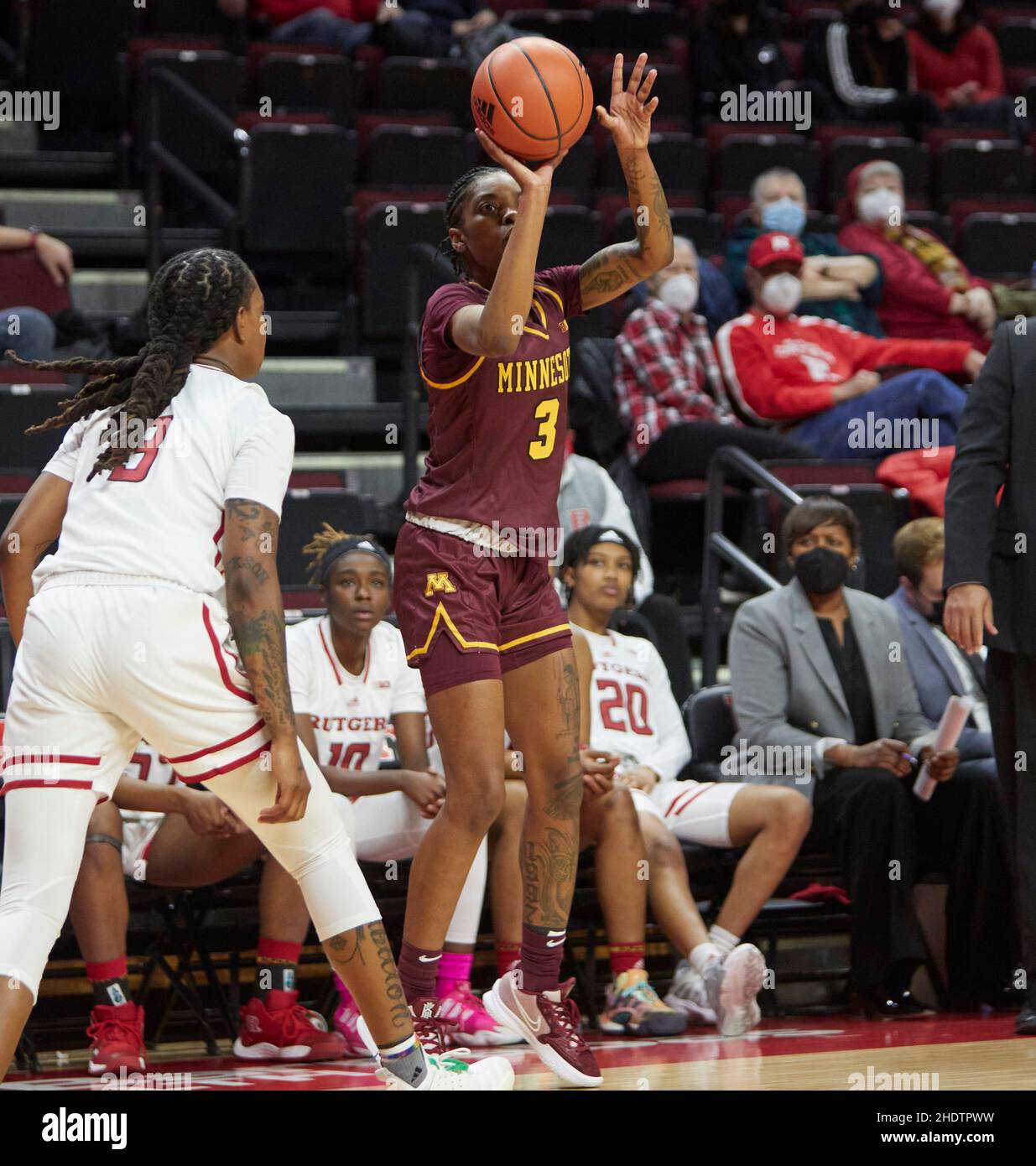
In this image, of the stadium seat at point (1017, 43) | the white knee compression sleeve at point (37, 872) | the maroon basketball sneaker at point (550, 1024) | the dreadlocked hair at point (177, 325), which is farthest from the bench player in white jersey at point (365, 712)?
the stadium seat at point (1017, 43)

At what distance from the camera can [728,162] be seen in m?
8.71

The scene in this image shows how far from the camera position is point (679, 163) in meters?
8.56

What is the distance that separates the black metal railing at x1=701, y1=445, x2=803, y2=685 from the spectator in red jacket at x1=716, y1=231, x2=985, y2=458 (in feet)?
2.17

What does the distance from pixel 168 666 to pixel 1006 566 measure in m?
2.05

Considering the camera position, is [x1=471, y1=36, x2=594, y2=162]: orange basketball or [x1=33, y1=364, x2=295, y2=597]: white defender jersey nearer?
[x1=33, y1=364, x2=295, y2=597]: white defender jersey

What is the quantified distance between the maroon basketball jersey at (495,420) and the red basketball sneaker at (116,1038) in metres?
1.44

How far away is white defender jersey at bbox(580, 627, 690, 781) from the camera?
518 cm

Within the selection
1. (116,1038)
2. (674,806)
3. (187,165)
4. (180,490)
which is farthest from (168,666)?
(187,165)

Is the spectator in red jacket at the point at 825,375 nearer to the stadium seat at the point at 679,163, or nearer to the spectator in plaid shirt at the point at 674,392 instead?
the spectator in plaid shirt at the point at 674,392

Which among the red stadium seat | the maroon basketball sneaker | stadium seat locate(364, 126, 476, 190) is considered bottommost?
the maroon basketball sneaker

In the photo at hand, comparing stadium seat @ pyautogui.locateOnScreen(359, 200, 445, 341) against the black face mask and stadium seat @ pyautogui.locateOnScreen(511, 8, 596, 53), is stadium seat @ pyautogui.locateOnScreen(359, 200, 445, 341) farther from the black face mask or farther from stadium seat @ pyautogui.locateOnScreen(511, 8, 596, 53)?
the black face mask

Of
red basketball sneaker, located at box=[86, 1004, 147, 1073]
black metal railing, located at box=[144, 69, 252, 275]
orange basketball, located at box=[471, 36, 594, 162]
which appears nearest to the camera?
orange basketball, located at box=[471, 36, 594, 162]

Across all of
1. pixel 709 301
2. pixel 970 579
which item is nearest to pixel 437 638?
pixel 970 579

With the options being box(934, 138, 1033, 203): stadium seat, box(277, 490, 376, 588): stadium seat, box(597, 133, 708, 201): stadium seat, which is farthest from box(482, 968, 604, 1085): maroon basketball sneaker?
box(934, 138, 1033, 203): stadium seat
